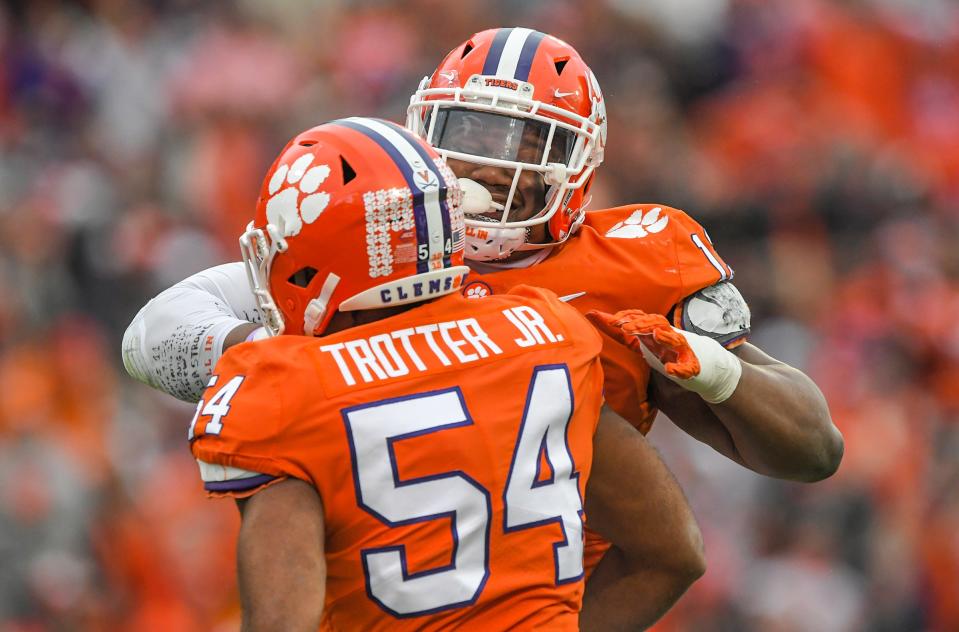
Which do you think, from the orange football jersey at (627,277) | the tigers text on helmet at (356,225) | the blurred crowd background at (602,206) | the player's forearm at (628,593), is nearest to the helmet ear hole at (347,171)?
the tigers text on helmet at (356,225)

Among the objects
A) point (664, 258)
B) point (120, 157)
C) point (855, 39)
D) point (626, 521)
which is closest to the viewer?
point (626, 521)

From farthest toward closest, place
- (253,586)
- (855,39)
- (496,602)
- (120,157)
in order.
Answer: (855,39)
(120,157)
(496,602)
(253,586)

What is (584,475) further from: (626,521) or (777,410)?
(777,410)

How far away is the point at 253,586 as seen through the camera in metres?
2.04

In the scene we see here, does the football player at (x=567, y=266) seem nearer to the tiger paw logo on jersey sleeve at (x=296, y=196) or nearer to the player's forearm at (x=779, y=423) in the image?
the player's forearm at (x=779, y=423)

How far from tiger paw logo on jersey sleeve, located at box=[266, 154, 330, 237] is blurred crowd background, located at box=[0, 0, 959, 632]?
413 centimetres

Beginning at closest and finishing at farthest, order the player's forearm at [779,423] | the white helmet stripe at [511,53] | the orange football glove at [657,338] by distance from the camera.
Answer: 1. the orange football glove at [657,338]
2. the player's forearm at [779,423]
3. the white helmet stripe at [511,53]

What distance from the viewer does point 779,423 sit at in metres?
2.68

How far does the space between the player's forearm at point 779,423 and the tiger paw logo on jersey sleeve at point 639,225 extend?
315 mm

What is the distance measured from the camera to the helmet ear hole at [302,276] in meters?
2.30

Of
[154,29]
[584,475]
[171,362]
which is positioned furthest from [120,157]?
[584,475]

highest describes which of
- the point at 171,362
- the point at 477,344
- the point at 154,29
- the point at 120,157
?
the point at 477,344

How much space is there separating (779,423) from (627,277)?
407 millimetres

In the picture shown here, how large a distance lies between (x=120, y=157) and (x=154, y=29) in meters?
0.94
